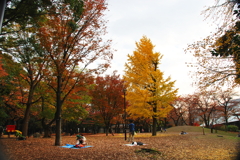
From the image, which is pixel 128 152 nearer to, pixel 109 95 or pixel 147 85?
pixel 147 85

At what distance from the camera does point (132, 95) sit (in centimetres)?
1978

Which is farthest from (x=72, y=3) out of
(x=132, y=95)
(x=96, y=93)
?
(x=96, y=93)

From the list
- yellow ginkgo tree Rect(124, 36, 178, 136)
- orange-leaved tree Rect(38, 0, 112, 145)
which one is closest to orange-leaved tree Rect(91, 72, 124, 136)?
yellow ginkgo tree Rect(124, 36, 178, 136)

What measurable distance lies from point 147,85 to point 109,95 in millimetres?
7980

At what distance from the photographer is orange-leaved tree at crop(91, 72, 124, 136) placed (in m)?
26.0

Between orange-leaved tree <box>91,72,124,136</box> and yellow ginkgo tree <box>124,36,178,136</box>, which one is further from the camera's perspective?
orange-leaved tree <box>91,72,124,136</box>

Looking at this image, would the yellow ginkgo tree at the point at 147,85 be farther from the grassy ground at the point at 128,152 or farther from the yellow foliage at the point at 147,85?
the grassy ground at the point at 128,152

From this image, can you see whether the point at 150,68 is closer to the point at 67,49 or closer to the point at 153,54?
the point at 153,54

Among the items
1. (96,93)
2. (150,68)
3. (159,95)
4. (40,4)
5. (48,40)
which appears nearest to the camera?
(40,4)

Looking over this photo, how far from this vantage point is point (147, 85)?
20.3 metres

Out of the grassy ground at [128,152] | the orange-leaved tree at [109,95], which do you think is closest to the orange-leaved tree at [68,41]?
the grassy ground at [128,152]

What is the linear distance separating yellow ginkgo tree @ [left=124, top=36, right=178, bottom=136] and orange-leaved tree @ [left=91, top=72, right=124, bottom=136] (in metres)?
5.66

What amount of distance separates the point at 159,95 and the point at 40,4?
1582cm

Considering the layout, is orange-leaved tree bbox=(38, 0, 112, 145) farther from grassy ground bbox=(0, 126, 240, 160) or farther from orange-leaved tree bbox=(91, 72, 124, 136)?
orange-leaved tree bbox=(91, 72, 124, 136)
